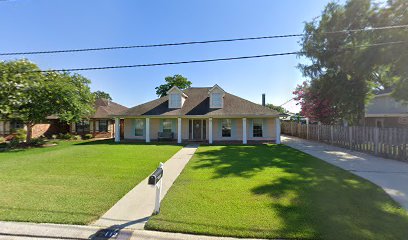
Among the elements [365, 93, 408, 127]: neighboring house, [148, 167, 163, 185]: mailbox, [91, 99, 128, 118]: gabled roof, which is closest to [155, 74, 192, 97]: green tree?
[91, 99, 128, 118]: gabled roof

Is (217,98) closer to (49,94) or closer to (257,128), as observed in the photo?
(257,128)

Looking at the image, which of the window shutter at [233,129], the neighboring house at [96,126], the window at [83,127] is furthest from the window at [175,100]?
the window at [83,127]

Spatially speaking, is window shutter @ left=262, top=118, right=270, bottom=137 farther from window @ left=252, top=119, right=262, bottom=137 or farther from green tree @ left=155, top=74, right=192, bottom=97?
green tree @ left=155, top=74, right=192, bottom=97

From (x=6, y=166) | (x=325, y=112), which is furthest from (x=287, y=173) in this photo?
(x=325, y=112)

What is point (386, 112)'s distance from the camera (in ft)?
75.2

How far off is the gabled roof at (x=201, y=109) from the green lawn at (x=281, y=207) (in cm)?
1160

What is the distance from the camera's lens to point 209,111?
66.3 feet

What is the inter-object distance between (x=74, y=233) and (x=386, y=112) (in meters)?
28.6

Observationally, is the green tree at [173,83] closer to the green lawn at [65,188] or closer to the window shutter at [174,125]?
the window shutter at [174,125]

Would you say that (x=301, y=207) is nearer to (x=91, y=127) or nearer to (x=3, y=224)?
(x=3, y=224)

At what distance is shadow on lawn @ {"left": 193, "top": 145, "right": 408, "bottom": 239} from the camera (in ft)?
13.3

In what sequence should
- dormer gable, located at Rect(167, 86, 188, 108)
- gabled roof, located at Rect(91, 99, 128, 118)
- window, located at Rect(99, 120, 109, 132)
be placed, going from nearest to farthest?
dormer gable, located at Rect(167, 86, 188, 108) < gabled roof, located at Rect(91, 99, 128, 118) < window, located at Rect(99, 120, 109, 132)

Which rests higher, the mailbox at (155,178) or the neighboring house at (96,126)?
the neighboring house at (96,126)

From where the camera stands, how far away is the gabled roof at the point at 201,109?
19547mm
